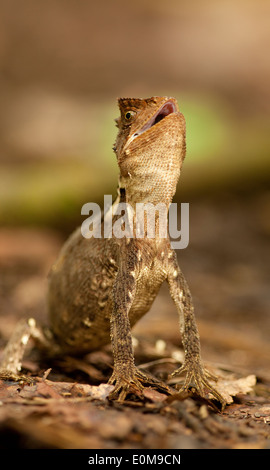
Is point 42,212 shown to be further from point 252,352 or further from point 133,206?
point 133,206

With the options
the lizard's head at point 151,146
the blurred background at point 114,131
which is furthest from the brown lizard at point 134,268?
the blurred background at point 114,131

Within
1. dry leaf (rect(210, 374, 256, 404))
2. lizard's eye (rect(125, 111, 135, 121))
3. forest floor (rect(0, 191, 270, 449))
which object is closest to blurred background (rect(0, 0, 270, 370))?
forest floor (rect(0, 191, 270, 449))

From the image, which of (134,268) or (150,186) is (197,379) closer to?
(134,268)

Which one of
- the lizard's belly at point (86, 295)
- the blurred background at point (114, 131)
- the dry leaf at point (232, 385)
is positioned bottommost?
the dry leaf at point (232, 385)

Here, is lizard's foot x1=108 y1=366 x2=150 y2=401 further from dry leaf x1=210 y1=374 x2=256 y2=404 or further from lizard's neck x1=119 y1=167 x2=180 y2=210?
lizard's neck x1=119 y1=167 x2=180 y2=210

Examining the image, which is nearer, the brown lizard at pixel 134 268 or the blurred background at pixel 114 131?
the brown lizard at pixel 134 268

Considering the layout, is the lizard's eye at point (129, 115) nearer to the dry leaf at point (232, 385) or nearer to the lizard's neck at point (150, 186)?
the lizard's neck at point (150, 186)
